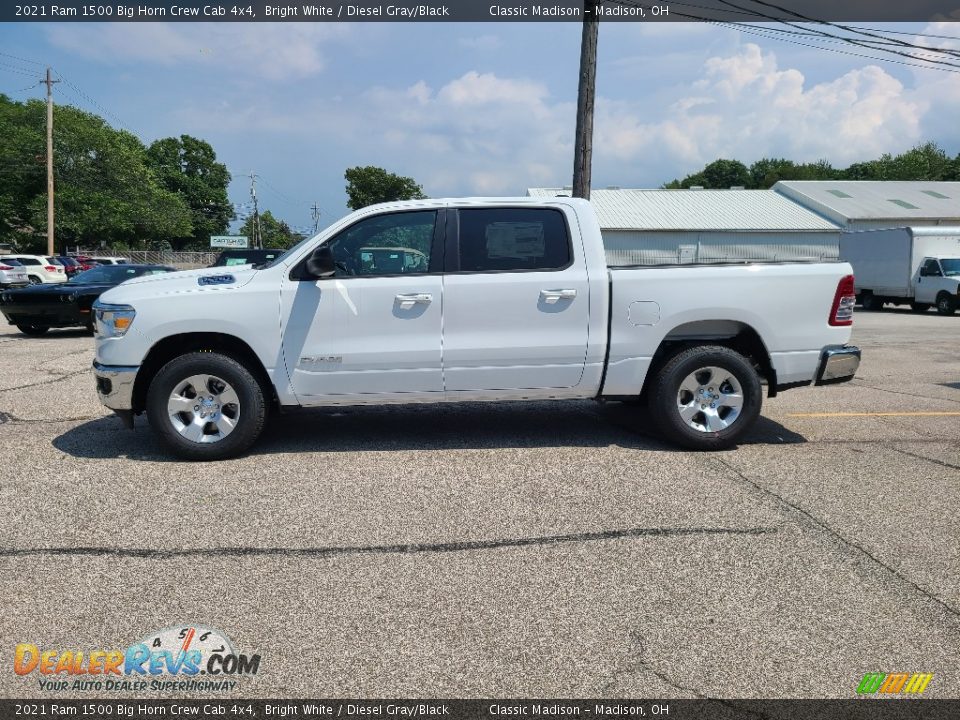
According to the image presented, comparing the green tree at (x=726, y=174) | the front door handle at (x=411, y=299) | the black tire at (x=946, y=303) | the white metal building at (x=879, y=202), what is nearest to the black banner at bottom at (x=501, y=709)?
the front door handle at (x=411, y=299)

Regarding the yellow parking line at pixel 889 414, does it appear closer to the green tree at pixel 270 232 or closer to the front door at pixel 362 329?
the front door at pixel 362 329

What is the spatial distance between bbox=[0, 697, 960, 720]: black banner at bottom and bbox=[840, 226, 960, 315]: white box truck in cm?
2436

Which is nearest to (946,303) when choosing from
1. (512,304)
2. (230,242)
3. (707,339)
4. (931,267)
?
(931,267)

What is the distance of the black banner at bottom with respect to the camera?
2.67 metres

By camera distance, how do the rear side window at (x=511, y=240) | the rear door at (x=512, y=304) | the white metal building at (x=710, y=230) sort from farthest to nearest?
the white metal building at (x=710, y=230) < the rear side window at (x=511, y=240) < the rear door at (x=512, y=304)

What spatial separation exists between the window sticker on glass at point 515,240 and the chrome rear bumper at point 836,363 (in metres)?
2.42

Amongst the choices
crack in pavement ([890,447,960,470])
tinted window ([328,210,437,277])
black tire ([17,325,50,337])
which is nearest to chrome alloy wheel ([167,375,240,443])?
tinted window ([328,210,437,277])

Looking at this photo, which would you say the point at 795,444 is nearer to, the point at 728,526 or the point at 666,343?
the point at 666,343

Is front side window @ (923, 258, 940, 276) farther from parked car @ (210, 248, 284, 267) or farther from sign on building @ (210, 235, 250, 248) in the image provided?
sign on building @ (210, 235, 250, 248)

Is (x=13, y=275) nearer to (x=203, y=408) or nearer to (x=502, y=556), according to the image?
(x=203, y=408)

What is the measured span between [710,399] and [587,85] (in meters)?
9.27

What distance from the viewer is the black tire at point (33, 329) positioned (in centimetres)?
1473

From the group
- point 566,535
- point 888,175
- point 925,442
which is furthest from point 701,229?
point 888,175

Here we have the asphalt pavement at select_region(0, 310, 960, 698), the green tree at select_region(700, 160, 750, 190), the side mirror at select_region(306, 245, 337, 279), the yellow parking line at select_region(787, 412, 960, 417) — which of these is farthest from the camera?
the green tree at select_region(700, 160, 750, 190)
